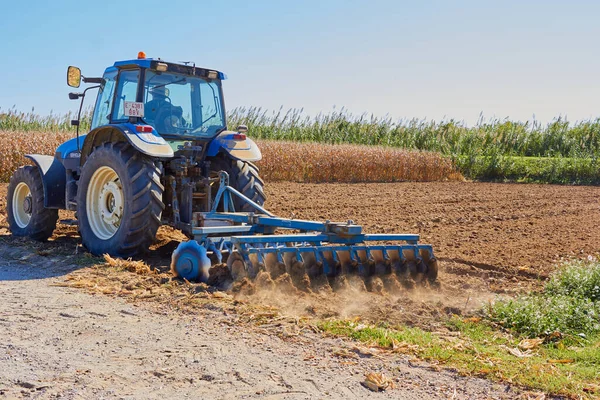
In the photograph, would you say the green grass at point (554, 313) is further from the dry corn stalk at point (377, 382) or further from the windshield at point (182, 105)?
the windshield at point (182, 105)

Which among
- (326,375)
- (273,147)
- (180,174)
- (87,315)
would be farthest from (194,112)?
(273,147)

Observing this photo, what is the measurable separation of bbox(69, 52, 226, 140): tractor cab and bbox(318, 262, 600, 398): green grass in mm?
3546

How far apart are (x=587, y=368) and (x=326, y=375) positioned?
164 centimetres

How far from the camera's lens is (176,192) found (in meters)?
7.21

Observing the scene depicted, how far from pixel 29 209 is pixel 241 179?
2.82 metres

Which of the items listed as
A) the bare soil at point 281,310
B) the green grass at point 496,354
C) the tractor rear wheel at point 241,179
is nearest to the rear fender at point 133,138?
the tractor rear wheel at point 241,179

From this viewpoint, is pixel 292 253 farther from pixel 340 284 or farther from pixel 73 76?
pixel 73 76

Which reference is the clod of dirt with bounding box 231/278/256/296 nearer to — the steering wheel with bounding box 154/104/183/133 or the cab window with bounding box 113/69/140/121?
the steering wheel with bounding box 154/104/183/133

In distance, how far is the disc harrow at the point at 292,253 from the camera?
18.3ft

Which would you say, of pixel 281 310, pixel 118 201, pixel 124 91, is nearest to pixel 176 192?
pixel 118 201

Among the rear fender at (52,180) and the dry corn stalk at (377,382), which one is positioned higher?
the rear fender at (52,180)

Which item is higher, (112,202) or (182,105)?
(182,105)

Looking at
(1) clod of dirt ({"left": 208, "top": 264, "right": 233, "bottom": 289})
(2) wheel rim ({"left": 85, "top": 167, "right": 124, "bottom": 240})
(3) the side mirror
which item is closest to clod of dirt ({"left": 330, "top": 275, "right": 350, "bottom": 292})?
(1) clod of dirt ({"left": 208, "top": 264, "right": 233, "bottom": 289})

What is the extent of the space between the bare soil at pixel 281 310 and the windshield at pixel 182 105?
144 centimetres
